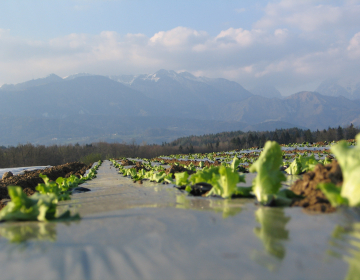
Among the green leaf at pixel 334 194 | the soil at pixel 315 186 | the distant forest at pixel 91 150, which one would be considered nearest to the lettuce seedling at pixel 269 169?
the soil at pixel 315 186

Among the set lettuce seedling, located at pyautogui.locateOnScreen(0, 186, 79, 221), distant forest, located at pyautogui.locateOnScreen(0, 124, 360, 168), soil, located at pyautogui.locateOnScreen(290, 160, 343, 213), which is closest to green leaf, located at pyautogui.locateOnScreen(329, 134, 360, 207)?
soil, located at pyautogui.locateOnScreen(290, 160, 343, 213)

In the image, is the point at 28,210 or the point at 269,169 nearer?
the point at 28,210

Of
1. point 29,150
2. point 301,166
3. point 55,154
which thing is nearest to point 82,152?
point 55,154

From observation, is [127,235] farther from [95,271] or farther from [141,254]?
[95,271]

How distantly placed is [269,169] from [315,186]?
42 centimetres

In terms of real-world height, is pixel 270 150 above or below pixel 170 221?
above

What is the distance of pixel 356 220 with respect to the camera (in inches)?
62.0

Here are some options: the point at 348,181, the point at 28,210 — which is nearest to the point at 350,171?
the point at 348,181

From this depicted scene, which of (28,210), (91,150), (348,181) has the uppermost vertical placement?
(91,150)

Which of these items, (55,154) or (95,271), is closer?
(95,271)

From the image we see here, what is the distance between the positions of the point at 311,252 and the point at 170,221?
1.02 metres

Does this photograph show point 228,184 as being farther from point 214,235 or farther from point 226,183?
point 214,235

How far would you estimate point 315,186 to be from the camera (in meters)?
2.30

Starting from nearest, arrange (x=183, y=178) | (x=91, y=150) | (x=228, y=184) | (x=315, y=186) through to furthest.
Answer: (x=315, y=186) → (x=228, y=184) → (x=183, y=178) → (x=91, y=150)
